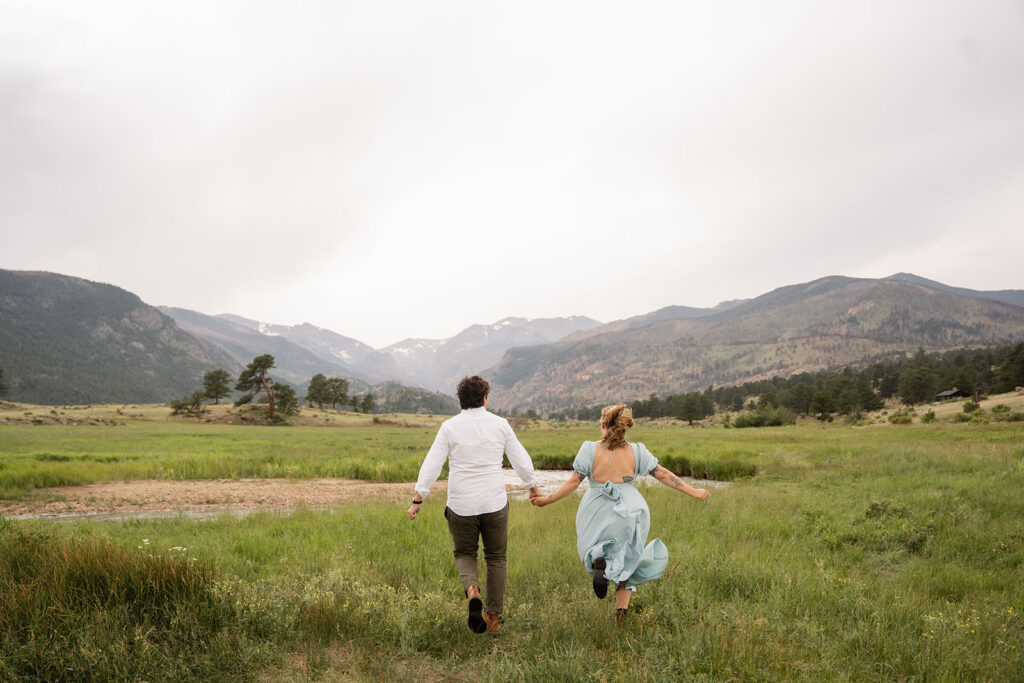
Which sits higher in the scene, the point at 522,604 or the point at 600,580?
the point at 600,580

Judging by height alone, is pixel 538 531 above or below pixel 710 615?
below

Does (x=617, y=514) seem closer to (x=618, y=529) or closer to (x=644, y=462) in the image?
(x=618, y=529)

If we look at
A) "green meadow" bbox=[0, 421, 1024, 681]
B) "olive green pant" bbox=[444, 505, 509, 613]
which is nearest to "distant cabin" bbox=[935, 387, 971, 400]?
"green meadow" bbox=[0, 421, 1024, 681]

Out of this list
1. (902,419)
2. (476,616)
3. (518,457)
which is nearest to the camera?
(476,616)

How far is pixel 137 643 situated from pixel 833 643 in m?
7.60

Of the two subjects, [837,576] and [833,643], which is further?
[837,576]

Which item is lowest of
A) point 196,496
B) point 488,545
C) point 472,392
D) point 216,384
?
point 196,496

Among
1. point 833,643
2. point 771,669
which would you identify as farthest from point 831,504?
point 771,669

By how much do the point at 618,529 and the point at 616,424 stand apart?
1.30 metres

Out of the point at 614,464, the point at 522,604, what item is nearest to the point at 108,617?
the point at 522,604

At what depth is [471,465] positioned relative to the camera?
237 inches

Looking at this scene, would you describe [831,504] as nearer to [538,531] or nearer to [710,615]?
[538,531]

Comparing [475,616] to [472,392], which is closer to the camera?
[475,616]

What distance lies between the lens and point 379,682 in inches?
188
